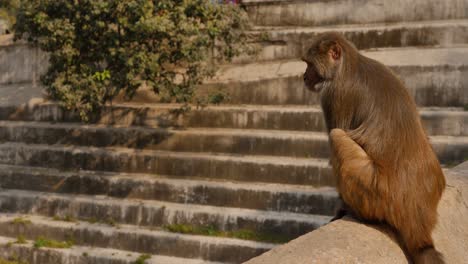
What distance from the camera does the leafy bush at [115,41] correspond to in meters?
7.86

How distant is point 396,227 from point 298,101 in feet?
19.2

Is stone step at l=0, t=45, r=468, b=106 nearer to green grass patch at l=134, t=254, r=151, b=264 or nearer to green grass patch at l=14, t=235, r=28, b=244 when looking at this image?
green grass patch at l=134, t=254, r=151, b=264

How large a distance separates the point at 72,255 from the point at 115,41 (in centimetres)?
279

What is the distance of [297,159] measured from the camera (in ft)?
27.2

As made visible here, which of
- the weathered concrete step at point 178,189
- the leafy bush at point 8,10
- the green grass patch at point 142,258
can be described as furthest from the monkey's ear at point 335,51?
the leafy bush at point 8,10

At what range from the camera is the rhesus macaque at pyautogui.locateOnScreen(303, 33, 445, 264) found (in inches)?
→ 136

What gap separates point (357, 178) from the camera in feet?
11.9

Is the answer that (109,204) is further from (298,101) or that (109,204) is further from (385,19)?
(385,19)

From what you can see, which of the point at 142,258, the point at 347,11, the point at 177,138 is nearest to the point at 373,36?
the point at 347,11

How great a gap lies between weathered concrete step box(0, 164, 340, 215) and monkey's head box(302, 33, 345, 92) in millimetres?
2764

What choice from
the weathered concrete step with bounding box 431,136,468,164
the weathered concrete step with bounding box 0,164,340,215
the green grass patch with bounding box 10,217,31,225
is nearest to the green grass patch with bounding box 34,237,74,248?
the green grass patch with bounding box 10,217,31,225

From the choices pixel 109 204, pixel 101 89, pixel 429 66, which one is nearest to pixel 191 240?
pixel 109 204

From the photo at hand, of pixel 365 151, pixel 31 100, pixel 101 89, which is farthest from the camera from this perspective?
pixel 31 100

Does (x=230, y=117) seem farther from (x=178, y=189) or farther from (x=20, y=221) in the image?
(x=20, y=221)
